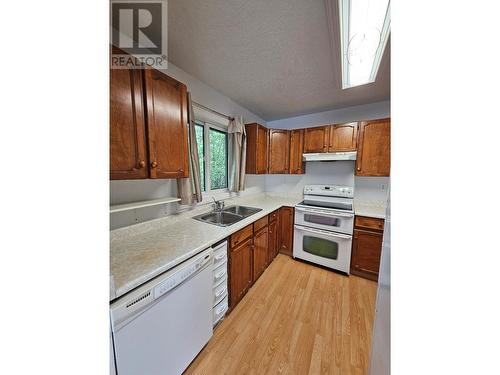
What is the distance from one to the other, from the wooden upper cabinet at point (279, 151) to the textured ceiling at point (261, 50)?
61cm

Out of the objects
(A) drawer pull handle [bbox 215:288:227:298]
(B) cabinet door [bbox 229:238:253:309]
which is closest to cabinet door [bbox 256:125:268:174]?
(B) cabinet door [bbox 229:238:253:309]

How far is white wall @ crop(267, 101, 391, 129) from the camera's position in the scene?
8.02 feet

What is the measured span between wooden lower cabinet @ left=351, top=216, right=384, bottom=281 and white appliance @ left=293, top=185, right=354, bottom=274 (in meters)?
0.09

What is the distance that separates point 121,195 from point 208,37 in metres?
1.38

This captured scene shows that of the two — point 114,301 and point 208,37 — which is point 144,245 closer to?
point 114,301

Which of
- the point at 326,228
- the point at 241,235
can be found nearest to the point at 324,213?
the point at 326,228

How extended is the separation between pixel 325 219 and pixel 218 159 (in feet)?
5.62

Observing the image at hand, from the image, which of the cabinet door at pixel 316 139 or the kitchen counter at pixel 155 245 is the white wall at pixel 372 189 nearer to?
the cabinet door at pixel 316 139

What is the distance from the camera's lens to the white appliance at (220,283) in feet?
4.56

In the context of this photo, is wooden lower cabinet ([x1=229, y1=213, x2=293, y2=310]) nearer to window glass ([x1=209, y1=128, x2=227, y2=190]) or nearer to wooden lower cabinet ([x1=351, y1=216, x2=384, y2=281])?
window glass ([x1=209, y1=128, x2=227, y2=190])

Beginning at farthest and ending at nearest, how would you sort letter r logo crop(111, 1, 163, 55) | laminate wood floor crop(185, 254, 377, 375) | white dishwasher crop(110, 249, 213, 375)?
laminate wood floor crop(185, 254, 377, 375), letter r logo crop(111, 1, 163, 55), white dishwasher crop(110, 249, 213, 375)
